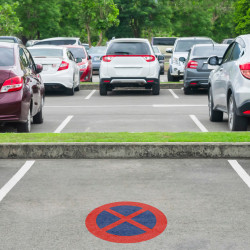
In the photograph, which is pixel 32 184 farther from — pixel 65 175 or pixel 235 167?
pixel 235 167

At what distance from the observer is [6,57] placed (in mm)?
10281

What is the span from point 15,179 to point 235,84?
4425 mm

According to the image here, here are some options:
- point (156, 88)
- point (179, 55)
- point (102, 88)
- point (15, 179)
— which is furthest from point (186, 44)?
point (15, 179)

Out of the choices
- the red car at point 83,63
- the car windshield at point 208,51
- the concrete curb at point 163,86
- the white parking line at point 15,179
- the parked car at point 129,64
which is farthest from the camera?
the red car at point 83,63

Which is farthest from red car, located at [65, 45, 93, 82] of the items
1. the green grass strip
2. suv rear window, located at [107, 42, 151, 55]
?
the green grass strip

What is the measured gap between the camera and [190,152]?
8.00m

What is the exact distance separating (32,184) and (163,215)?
6.14 ft

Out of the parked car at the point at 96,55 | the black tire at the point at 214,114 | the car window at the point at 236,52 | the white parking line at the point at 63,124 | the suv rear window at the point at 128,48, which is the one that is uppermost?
the car window at the point at 236,52

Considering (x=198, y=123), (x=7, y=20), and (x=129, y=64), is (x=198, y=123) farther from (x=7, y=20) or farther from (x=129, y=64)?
(x=7, y=20)

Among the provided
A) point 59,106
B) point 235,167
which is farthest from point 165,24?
point 235,167

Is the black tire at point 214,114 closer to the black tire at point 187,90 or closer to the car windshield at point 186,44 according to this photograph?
the black tire at point 187,90

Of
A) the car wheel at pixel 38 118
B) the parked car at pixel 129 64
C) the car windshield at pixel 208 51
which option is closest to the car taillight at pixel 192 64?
the car windshield at pixel 208 51

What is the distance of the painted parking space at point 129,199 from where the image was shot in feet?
15.0

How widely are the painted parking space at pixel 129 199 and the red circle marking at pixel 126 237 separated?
6cm
